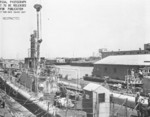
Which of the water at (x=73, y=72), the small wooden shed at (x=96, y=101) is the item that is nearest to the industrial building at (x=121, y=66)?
the water at (x=73, y=72)

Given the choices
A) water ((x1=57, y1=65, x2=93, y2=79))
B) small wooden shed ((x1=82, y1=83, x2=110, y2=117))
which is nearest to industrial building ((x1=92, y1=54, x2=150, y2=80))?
water ((x1=57, y1=65, x2=93, y2=79))

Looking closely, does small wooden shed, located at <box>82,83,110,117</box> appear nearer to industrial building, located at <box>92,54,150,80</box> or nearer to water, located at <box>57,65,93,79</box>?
water, located at <box>57,65,93,79</box>

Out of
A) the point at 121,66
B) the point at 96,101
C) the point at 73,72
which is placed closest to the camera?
the point at 96,101

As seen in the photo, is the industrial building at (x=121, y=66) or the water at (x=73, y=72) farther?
the industrial building at (x=121, y=66)

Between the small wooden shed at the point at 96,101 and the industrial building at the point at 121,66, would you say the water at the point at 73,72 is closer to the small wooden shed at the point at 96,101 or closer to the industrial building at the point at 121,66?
the small wooden shed at the point at 96,101

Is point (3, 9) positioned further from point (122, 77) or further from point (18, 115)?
point (122, 77)

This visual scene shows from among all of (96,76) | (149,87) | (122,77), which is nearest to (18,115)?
(149,87)

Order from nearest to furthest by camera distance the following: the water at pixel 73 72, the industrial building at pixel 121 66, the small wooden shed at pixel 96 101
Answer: the small wooden shed at pixel 96 101 < the water at pixel 73 72 < the industrial building at pixel 121 66

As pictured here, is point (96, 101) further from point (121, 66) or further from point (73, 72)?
point (73, 72)

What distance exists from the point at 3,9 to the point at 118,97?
9630 mm

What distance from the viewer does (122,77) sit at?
3177 cm

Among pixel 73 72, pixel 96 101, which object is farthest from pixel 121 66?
pixel 96 101

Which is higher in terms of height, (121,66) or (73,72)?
(121,66)

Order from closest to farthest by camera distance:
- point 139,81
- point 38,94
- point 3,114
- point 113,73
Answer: point 3,114 → point 38,94 → point 139,81 → point 113,73
